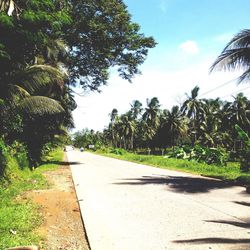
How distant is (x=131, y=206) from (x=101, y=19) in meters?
14.0

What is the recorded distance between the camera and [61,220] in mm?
8742

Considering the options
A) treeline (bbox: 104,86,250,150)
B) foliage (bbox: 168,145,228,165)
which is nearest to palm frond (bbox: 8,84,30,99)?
foliage (bbox: 168,145,228,165)

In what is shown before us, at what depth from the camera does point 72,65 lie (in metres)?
24.1

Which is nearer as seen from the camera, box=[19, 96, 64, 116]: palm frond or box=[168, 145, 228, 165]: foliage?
box=[19, 96, 64, 116]: palm frond

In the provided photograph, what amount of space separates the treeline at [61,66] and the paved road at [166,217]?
4.59 meters

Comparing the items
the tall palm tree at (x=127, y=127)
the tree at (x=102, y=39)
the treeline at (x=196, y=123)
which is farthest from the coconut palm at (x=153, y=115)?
the tree at (x=102, y=39)

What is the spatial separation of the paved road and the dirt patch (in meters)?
0.23

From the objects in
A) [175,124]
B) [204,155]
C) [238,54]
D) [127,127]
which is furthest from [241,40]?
[127,127]

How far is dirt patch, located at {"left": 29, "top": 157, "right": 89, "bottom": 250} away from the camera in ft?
22.7

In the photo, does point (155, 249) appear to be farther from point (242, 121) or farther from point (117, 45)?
point (242, 121)

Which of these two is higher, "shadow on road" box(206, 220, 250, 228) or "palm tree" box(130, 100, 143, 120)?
"palm tree" box(130, 100, 143, 120)

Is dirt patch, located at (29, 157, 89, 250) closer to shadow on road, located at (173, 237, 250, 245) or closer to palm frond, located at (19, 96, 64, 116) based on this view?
shadow on road, located at (173, 237, 250, 245)

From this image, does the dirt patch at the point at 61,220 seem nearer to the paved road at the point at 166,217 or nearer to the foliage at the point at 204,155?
the paved road at the point at 166,217

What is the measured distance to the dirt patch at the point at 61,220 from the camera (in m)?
6.93
